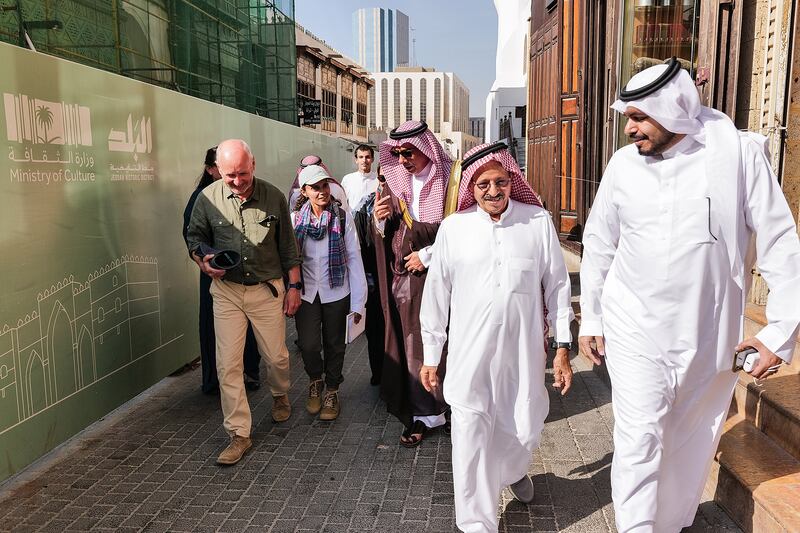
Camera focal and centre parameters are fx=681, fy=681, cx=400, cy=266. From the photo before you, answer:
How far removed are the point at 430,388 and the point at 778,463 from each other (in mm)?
1692

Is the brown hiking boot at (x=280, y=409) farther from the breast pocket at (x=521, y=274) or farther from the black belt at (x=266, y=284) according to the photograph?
the breast pocket at (x=521, y=274)

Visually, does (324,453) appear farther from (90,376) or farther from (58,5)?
(58,5)

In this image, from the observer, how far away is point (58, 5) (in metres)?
7.24

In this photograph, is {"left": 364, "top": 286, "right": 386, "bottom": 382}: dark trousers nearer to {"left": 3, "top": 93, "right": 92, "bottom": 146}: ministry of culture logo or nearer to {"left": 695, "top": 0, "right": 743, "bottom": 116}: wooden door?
{"left": 3, "top": 93, "right": 92, "bottom": 146}: ministry of culture logo

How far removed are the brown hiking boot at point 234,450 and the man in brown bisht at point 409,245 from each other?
0.97 metres

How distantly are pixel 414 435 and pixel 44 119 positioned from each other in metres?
2.81

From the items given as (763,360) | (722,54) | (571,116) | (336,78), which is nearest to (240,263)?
(763,360)

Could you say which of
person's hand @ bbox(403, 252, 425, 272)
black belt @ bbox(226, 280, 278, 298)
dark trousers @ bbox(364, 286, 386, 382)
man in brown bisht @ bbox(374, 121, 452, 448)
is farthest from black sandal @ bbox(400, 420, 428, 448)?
black belt @ bbox(226, 280, 278, 298)

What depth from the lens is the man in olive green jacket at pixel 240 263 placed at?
4098 mm

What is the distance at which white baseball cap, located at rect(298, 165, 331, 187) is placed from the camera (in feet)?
15.2

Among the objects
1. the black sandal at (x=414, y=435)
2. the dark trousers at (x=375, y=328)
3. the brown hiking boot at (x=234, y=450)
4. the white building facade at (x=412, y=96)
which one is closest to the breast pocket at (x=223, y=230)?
the brown hiking boot at (x=234, y=450)

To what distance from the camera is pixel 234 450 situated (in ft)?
13.5

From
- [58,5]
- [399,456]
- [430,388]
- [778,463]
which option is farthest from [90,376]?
[58,5]

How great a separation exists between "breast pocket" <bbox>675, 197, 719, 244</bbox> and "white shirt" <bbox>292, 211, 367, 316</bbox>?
2.59 m
